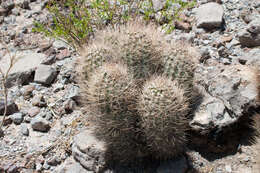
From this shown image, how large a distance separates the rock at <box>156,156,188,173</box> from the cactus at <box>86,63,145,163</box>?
0.80 feet

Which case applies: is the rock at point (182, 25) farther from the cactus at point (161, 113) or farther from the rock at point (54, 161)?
the rock at point (54, 161)

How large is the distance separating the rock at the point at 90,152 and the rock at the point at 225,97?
0.92 metres

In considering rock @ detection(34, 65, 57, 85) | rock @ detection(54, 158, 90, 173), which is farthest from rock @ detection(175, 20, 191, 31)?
rock @ detection(54, 158, 90, 173)

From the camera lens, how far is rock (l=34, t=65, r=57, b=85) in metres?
4.12

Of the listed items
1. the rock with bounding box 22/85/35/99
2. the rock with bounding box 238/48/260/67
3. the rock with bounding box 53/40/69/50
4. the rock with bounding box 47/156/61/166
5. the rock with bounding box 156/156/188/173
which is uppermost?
the rock with bounding box 238/48/260/67

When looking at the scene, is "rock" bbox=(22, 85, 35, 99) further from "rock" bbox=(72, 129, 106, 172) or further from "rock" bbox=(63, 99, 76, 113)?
"rock" bbox=(72, 129, 106, 172)

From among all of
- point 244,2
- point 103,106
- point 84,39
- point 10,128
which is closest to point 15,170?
point 10,128

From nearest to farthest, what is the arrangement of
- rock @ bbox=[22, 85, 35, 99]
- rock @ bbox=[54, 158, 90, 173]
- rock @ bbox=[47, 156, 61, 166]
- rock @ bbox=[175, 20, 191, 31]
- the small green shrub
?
rock @ bbox=[54, 158, 90, 173]
rock @ bbox=[47, 156, 61, 166]
rock @ bbox=[22, 85, 35, 99]
the small green shrub
rock @ bbox=[175, 20, 191, 31]

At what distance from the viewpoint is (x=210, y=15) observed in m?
4.41

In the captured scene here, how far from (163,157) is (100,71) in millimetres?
1015

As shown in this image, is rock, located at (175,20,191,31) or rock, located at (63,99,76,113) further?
rock, located at (175,20,191,31)

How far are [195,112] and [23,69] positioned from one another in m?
2.57

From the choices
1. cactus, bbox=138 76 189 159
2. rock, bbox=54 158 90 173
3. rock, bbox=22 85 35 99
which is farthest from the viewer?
rock, bbox=22 85 35 99

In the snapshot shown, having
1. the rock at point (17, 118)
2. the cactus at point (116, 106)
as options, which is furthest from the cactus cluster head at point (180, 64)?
the rock at point (17, 118)
